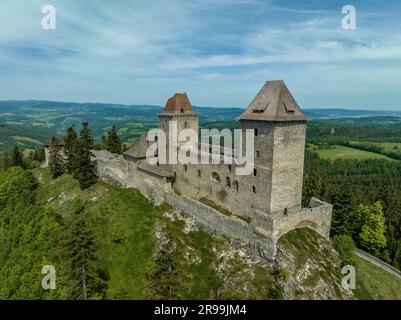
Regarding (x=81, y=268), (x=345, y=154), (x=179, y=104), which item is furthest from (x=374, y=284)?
(x=345, y=154)

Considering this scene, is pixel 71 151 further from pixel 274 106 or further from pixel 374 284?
pixel 374 284

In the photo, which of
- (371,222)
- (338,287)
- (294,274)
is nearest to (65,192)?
(294,274)

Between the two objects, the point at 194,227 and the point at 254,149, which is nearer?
the point at 254,149

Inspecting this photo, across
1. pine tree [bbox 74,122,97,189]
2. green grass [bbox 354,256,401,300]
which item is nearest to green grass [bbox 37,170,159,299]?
pine tree [bbox 74,122,97,189]

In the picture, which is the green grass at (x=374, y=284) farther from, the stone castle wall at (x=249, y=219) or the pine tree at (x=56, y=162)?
the pine tree at (x=56, y=162)

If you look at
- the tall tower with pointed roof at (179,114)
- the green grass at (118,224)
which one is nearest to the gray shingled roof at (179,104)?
the tall tower with pointed roof at (179,114)
